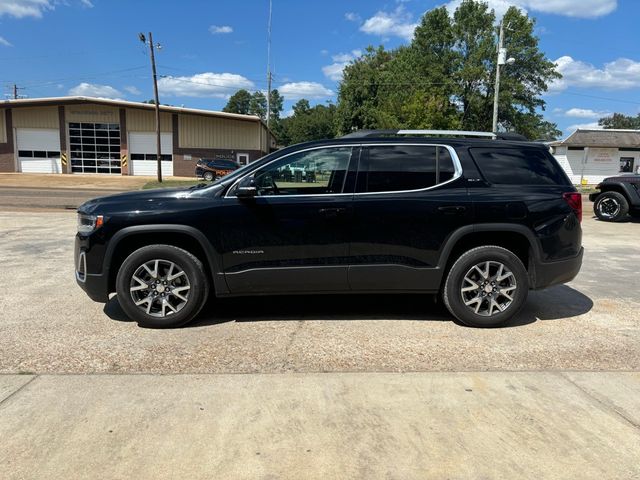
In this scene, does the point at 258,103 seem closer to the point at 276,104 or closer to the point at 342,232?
the point at 276,104

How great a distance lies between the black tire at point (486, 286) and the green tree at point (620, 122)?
13398 centimetres

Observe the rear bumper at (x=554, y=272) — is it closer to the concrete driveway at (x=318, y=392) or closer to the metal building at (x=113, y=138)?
the concrete driveway at (x=318, y=392)

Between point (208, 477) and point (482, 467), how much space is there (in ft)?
4.78

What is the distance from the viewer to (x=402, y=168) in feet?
16.2

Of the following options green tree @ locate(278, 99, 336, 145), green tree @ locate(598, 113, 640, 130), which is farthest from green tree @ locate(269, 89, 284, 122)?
green tree @ locate(598, 113, 640, 130)

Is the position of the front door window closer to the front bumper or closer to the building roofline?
the front bumper

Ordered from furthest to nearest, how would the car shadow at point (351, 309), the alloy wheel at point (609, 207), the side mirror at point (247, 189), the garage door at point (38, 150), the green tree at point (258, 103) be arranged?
the green tree at point (258, 103)
the garage door at point (38, 150)
the alloy wheel at point (609, 207)
the car shadow at point (351, 309)
the side mirror at point (247, 189)

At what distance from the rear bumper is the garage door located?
146 ft

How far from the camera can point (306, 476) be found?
2629 millimetres

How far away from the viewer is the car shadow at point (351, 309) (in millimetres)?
5270

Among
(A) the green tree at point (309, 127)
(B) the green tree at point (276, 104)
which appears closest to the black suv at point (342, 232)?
(A) the green tree at point (309, 127)

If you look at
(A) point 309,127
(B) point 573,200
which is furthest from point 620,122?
(B) point 573,200

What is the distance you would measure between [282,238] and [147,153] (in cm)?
4073

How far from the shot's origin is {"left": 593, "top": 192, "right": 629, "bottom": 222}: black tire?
14078 millimetres
